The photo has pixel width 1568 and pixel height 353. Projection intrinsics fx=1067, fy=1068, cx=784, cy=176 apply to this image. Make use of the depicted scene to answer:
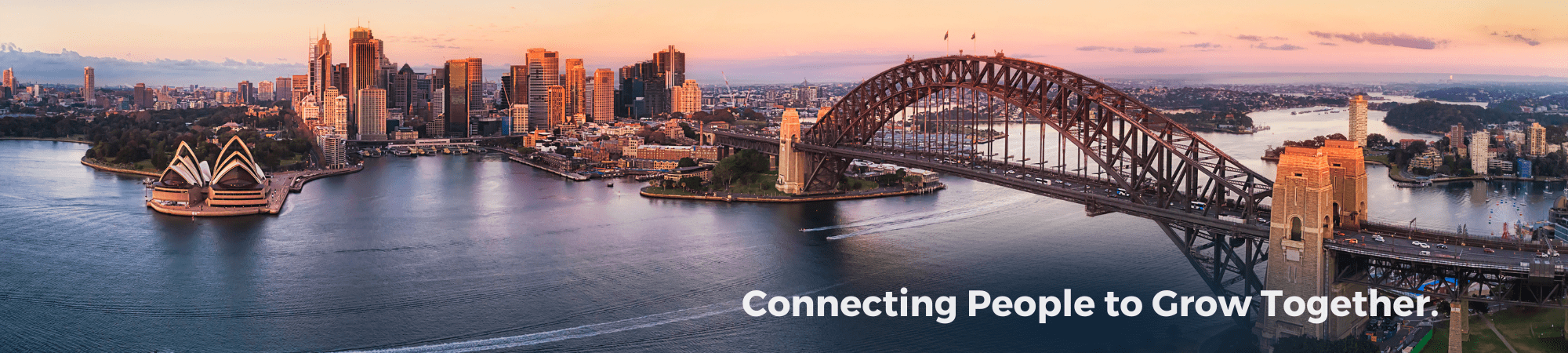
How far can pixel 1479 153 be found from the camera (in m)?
27.0

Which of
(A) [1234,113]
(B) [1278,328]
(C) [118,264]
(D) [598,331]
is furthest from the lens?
(A) [1234,113]

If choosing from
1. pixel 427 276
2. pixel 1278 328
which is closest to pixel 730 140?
pixel 427 276

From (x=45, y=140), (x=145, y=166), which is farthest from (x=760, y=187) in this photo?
(x=45, y=140)

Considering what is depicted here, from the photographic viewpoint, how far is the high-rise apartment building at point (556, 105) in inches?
2190

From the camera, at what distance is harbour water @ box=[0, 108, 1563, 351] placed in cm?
1111

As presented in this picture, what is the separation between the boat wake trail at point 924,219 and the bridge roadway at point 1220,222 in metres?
1.03

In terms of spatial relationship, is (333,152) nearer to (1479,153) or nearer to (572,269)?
(572,269)

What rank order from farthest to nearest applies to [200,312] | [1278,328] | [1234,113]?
1. [1234,113]
2. [200,312]
3. [1278,328]

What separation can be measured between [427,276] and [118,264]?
474 cm

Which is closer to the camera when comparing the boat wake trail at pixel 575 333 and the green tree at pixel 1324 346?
the green tree at pixel 1324 346

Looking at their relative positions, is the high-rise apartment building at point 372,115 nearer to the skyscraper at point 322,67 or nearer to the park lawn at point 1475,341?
the skyscraper at point 322,67

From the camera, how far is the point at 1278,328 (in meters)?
10.3

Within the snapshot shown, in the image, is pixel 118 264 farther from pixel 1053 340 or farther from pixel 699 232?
pixel 1053 340

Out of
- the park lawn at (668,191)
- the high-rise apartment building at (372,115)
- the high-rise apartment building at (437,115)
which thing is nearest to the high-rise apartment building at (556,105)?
the high-rise apartment building at (437,115)
